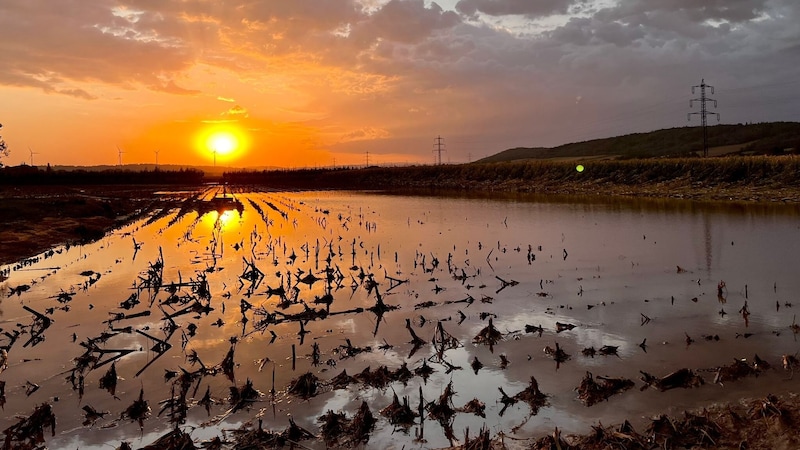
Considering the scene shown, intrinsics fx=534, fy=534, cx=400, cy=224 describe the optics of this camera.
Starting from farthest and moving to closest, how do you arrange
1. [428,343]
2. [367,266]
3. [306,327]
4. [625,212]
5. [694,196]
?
[694,196], [625,212], [367,266], [306,327], [428,343]

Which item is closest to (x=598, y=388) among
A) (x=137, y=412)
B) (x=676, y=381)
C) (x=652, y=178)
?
(x=676, y=381)

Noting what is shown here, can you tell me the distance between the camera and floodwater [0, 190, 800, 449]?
351 inches

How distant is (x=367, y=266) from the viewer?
70.2 ft

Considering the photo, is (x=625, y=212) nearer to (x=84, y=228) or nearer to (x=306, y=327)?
(x=306, y=327)

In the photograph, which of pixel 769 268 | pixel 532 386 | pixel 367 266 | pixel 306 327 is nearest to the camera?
pixel 532 386

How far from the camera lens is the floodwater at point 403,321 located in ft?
29.3

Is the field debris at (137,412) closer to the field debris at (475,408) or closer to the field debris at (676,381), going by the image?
the field debris at (475,408)

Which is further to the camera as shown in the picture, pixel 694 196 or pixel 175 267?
pixel 694 196

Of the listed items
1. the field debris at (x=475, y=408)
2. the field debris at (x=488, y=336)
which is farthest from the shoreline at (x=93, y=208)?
the field debris at (x=475, y=408)

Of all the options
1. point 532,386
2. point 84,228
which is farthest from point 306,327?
point 84,228

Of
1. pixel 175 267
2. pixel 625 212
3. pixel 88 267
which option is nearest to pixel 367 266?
pixel 175 267

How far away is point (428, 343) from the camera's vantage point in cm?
1222

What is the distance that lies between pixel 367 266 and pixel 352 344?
9.12 m

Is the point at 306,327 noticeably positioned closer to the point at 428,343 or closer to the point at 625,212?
the point at 428,343
